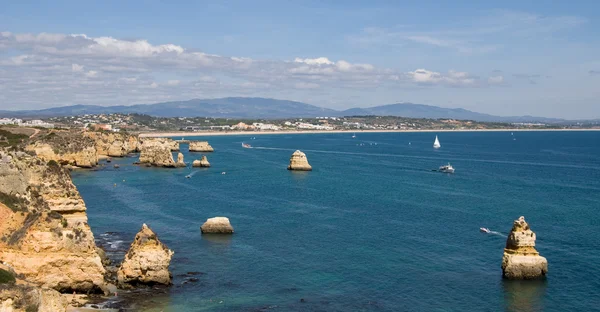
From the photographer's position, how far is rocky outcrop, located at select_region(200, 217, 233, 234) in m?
67.3

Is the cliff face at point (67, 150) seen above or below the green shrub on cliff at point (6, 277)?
below

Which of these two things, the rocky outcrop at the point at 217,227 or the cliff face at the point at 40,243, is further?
the rocky outcrop at the point at 217,227

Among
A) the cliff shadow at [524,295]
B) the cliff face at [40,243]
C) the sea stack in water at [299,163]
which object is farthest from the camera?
the sea stack in water at [299,163]

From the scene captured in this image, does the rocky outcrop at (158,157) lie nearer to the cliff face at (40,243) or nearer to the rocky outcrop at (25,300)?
the cliff face at (40,243)

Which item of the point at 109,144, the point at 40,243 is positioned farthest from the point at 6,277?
the point at 109,144

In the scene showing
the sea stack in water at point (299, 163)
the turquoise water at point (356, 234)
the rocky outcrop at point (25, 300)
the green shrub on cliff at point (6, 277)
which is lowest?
the turquoise water at point (356, 234)

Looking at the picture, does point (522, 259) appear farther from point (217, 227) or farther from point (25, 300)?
point (25, 300)

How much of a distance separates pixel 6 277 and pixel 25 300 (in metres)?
2.67

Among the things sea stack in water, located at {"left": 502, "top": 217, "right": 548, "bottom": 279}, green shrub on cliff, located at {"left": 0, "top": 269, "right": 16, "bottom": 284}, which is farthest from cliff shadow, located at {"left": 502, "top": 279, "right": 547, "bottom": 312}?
green shrub on cliff, located at {"left": 0, "top": 269, "right": 16, "bottom": 284}

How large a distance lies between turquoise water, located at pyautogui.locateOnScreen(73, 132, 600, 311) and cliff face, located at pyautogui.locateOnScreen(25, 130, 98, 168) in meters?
6.67

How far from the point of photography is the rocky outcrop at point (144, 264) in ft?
152

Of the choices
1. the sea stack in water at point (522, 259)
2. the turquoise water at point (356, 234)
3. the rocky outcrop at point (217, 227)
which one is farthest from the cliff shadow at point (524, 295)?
the rocky outcrop at point (217, 227)

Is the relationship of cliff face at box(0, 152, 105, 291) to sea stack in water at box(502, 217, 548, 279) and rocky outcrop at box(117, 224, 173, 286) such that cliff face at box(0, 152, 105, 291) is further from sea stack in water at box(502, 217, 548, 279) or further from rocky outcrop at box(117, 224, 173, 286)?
sea stack in water at box(502, 217, 548, 279)

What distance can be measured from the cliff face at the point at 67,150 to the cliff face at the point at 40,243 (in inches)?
3221
